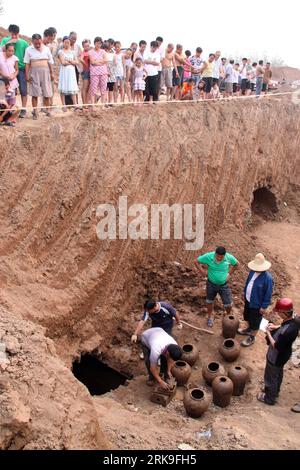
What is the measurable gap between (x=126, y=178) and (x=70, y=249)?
7.25 ft

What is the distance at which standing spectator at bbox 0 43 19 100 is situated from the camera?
8.98m

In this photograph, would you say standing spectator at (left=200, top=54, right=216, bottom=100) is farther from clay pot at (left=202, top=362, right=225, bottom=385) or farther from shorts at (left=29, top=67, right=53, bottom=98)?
clay pot at (left=202, top=362, right=225, bottom=385)

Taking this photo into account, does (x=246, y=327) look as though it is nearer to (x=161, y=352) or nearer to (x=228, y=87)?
(x=161, y=352)

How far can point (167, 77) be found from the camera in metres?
12.9

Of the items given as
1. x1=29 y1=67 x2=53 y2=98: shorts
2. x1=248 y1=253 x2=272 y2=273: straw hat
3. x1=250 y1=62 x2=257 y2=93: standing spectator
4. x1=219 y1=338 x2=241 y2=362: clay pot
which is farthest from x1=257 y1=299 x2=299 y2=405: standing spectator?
x1=250 y1=62 x2=257 y2=93: standing spectator

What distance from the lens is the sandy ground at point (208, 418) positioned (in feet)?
18.5

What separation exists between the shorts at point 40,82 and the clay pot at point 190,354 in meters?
6.33

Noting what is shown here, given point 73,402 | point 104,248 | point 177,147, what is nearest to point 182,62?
point 177,147

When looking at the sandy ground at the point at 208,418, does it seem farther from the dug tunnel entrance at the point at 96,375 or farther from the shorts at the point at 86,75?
the shorts at the point at 86,75

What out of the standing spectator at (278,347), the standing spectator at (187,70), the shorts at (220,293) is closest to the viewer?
the standing spectator at (278,347)

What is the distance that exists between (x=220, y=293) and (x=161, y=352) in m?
2.40

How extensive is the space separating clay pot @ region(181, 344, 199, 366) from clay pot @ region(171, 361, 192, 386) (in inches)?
15.0

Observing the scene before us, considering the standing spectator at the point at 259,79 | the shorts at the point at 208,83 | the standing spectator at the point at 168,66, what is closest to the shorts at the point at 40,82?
the standing spectator at the point at 168,66

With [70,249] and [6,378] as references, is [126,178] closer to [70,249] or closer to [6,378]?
[70,249]
